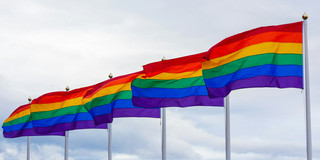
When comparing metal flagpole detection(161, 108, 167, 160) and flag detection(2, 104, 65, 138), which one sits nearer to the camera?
metal flagpole detection(161, 108, 167, 160)

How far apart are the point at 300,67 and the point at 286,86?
3.09 feet

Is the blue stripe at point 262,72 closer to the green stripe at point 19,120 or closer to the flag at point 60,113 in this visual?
the flag at point 60,113

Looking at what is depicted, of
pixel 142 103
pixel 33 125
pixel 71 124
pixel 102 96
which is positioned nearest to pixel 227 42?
pixel 142 103

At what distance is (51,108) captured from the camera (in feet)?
132

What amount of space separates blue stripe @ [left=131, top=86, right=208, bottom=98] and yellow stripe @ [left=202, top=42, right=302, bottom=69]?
2763 mm

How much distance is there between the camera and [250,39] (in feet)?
86.7

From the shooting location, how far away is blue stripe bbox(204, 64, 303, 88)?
25047 mm

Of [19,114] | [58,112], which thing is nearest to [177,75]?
[58,112]

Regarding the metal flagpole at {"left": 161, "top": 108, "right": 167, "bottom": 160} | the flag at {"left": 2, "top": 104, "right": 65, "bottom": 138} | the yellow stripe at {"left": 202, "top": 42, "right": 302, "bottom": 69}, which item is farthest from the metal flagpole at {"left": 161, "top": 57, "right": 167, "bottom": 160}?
the flag at {"left": 2, "top": 104, "right": 65, "bottom": 138}

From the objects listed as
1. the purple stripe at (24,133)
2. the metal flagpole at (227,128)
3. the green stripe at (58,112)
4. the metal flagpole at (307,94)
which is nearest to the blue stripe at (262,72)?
the metal flagpole at (307,94)

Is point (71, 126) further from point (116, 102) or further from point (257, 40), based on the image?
point (257, 40)

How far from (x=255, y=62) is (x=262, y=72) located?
1.85 ft

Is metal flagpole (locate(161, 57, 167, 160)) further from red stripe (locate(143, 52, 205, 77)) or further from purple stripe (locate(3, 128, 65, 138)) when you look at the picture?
purple stripe (locate(3, 128, 65, 138))

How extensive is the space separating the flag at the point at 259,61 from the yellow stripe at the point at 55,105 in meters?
13.3
